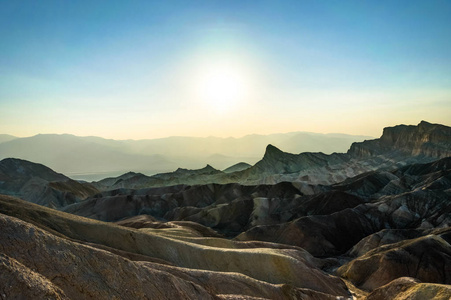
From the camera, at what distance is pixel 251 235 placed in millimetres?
66312

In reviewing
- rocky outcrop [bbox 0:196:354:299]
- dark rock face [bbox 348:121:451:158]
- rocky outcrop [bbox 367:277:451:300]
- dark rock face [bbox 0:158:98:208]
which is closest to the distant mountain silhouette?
dark rock face [bbox 348:121:451:158]

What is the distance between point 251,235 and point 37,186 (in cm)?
8565

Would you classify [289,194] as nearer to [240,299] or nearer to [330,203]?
[330,203]

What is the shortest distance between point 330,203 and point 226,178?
74.2 meters

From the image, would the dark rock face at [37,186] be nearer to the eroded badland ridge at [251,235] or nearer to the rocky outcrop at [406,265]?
the eroded badland ridge at [251,235]

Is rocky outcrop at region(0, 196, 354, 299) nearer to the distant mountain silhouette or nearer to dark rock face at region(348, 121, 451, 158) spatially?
the distant mountain silhouette

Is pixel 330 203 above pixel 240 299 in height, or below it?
below

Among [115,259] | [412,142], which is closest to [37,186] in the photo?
[115,259]

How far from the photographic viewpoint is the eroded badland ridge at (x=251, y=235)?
589 inches

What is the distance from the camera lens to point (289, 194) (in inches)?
3846

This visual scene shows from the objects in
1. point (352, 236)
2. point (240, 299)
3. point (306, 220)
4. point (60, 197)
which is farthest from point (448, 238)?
point (60, 197)

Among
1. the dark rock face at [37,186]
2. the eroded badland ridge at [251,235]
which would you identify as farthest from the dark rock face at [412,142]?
the dark rock face at [37,186]

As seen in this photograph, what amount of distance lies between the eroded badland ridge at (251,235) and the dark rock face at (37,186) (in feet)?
1.76

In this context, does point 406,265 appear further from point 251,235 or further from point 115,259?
point 115,259
